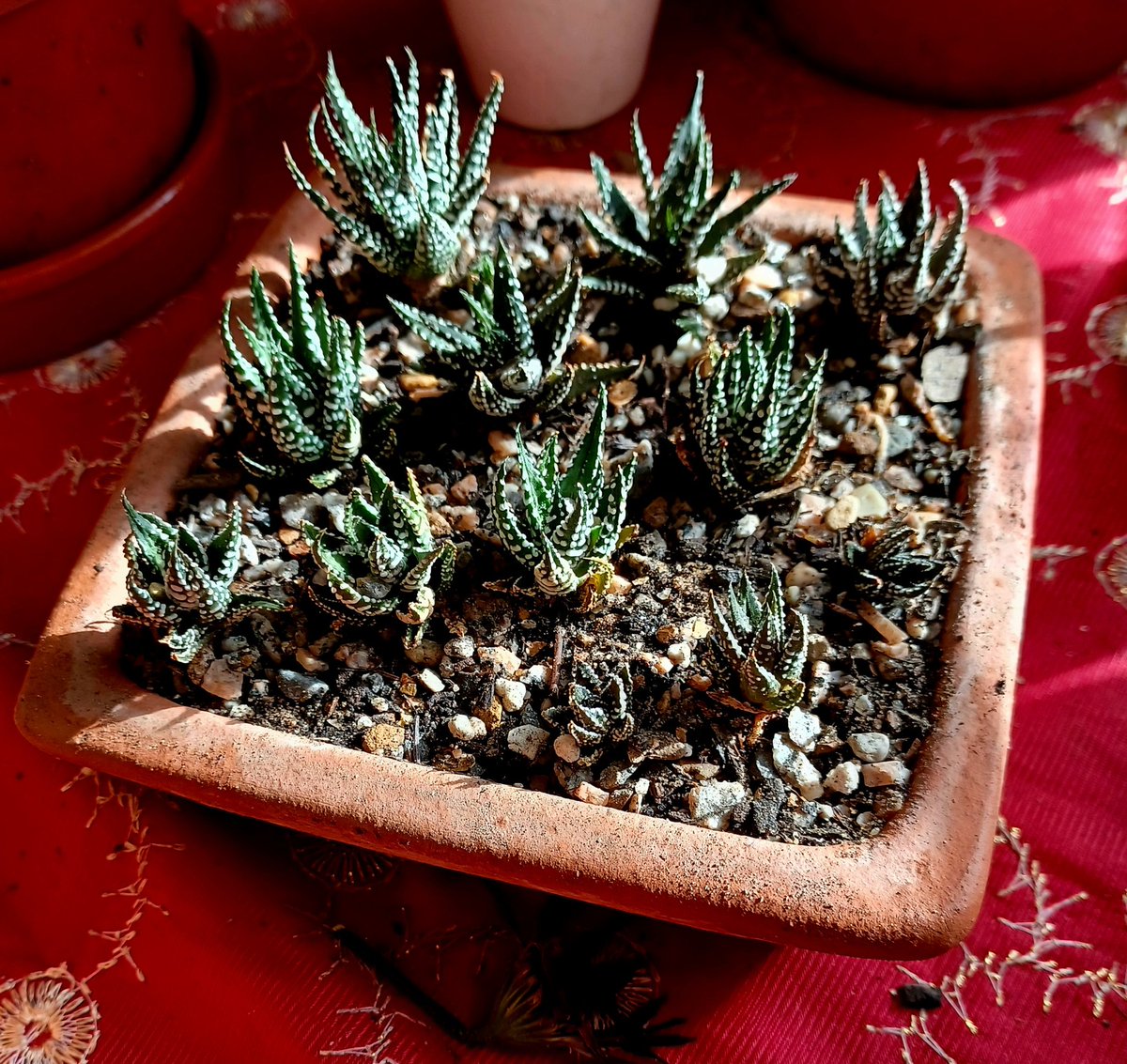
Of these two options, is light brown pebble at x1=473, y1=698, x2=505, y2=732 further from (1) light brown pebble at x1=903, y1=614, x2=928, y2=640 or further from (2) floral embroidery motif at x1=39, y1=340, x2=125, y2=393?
(2) floral embroidery motif at x1=39, y1=340, x2=125, y2=393

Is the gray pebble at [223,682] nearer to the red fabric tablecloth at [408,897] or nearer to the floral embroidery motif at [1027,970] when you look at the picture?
the red fabric tablecloth at [408,897]

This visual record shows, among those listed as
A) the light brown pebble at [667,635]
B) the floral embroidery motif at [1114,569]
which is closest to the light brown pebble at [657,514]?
the light brown pebble at [667,635]

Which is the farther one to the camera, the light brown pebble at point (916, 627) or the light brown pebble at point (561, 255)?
the light brown pebble at point (561, 255)

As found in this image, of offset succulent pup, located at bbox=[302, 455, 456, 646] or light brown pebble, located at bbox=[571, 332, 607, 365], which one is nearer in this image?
offset succulent pup, located at bbox=[302, 455, 456, 646]

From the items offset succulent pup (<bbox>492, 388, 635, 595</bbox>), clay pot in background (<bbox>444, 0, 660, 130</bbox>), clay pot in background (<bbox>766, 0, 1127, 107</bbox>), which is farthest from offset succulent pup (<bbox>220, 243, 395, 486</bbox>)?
A: clay pot in background (<bbox>766, 0, 1127, 107</bbox>)

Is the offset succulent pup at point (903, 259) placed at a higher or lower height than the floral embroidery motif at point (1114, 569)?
higher
